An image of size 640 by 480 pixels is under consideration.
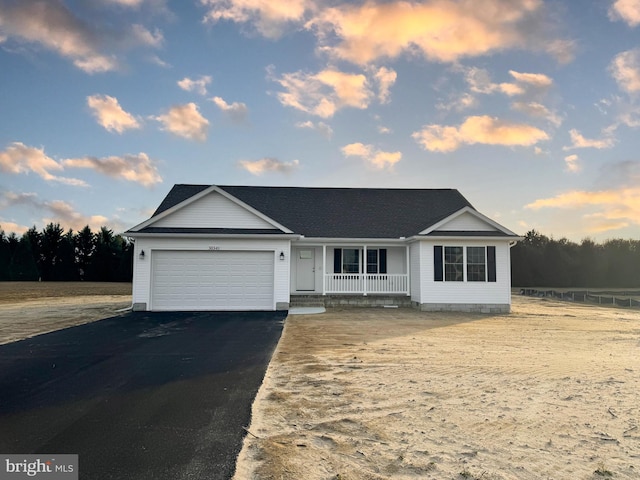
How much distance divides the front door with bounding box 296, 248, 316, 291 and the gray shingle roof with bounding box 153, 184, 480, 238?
1108 mm

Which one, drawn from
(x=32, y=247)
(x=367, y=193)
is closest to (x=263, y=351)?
(x=367, y=193)

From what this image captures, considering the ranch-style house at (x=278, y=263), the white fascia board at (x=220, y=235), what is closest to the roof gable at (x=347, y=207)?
the ranch-style house at (x=278, y=263)

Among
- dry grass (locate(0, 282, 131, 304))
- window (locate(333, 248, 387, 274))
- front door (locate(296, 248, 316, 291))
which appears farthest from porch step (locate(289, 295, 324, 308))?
dry grass (locate(0, 282, 131, 304))

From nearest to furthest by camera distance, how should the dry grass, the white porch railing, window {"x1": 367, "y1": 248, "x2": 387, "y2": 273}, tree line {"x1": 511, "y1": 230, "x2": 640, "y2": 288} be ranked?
1. the white porch railing
2. window {"x1": 367, "y1": 248, "x2": 387, "y2": 273}
3. the dry grass
4. tree line {"x1": 511, "y1": 230, "x2": 640, "y2": 288}

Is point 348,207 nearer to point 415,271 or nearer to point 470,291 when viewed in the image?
point 415,271

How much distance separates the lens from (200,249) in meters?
14.6

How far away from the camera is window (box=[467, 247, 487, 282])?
15.2m

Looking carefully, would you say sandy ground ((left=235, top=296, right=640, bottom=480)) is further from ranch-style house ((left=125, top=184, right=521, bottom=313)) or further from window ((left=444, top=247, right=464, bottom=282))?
window ((left=444, top=247, right=464, bottom=282))

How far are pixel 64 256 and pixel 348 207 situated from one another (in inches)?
1596

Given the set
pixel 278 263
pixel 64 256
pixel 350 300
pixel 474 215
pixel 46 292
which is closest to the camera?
pixel 278 263

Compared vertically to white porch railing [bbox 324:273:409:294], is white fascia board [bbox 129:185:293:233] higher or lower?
higher

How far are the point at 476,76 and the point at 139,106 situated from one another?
13.2 m

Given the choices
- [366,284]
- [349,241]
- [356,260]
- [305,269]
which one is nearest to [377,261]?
[356,260]

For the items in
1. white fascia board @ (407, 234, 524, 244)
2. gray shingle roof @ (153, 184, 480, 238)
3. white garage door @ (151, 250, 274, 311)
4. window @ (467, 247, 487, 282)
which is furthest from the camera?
gray shingle roof @ (153, 184, 480, 238)
